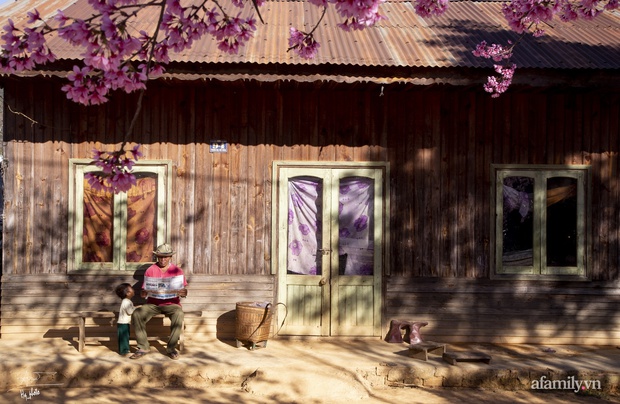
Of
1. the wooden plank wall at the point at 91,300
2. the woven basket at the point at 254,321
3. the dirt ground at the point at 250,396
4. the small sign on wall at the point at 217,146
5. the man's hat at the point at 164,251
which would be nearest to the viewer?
the dirt ground at the point at 250,396

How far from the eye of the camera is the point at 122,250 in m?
9.19

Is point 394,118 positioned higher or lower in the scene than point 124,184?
higher

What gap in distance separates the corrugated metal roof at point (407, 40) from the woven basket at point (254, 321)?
122 inches

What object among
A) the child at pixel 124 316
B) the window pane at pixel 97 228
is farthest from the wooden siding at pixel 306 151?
the child at pixel 124 316

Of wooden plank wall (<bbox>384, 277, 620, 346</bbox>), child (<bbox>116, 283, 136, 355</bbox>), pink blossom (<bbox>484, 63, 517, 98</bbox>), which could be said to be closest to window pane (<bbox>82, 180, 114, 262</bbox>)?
child (<bbox>116, 283, 136, 355</bbox>)

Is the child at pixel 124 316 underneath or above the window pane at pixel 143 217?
underneath

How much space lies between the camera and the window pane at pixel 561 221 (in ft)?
31.2

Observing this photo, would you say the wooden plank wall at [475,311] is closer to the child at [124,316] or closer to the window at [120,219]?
the window at [120,219]

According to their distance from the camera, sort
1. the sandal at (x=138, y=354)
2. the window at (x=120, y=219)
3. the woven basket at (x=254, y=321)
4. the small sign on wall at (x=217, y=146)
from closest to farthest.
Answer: the sandal at (x=138, y=354), the woven basket at (x=254, y=321), the window at (x=120, y=219), the small sign on wall at (x=217, y=146)

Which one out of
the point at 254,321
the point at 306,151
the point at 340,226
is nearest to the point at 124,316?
the point at 254,321

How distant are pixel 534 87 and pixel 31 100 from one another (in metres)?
6.68

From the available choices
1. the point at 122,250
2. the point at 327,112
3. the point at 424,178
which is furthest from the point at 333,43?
the point at 122,250

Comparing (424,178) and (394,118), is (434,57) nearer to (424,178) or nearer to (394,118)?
(394,118)

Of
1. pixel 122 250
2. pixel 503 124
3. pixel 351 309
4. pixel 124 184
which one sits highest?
pixel 503 124
